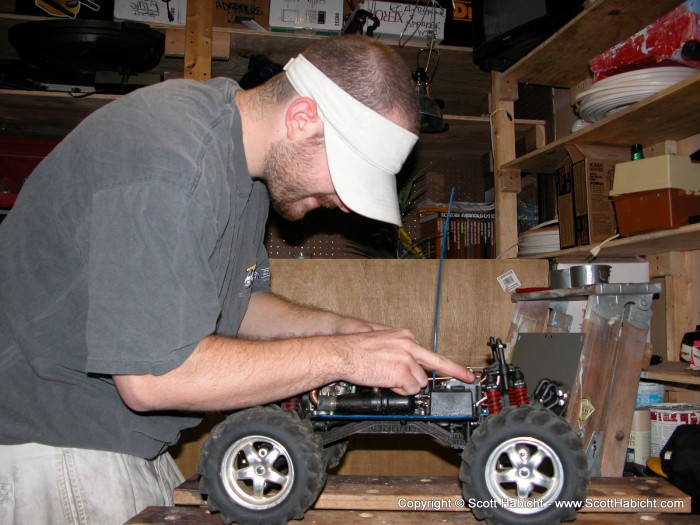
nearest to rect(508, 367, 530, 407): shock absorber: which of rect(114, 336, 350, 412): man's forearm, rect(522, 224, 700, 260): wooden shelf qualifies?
rect(114, 336, 350, 412): man's forearm

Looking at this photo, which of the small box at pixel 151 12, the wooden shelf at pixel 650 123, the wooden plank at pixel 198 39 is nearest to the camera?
the wooden shelf at pixel 650 123

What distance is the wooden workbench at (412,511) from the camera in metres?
1.08

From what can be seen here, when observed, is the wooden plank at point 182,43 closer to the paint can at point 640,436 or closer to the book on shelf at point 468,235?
the book on shelf at point 468,235

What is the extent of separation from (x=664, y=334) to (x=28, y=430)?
239 cm

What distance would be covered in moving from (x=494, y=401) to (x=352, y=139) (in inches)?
24.3

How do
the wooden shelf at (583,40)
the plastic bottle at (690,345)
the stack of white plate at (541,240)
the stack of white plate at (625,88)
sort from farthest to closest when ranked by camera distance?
the stack of white plate at (541,240) < the wooden shelf at (583,40) < the plastic bottle at (690,345) < the stack of white plate at (625,88)

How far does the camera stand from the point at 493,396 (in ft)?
3.75

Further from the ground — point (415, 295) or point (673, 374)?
point (415, 295)

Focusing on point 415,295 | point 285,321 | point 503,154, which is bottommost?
point 285,321

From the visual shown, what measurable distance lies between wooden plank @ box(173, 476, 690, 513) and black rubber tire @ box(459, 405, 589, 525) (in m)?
0.12

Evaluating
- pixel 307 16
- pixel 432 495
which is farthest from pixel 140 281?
pixel 307 16

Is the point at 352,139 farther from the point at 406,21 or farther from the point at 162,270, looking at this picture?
the point at 406,21

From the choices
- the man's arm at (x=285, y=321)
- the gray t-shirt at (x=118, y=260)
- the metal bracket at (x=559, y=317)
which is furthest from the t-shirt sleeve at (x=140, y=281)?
the metal bracket at (x=559, y=317)

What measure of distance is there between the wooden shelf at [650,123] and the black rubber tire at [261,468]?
5.01 ft
